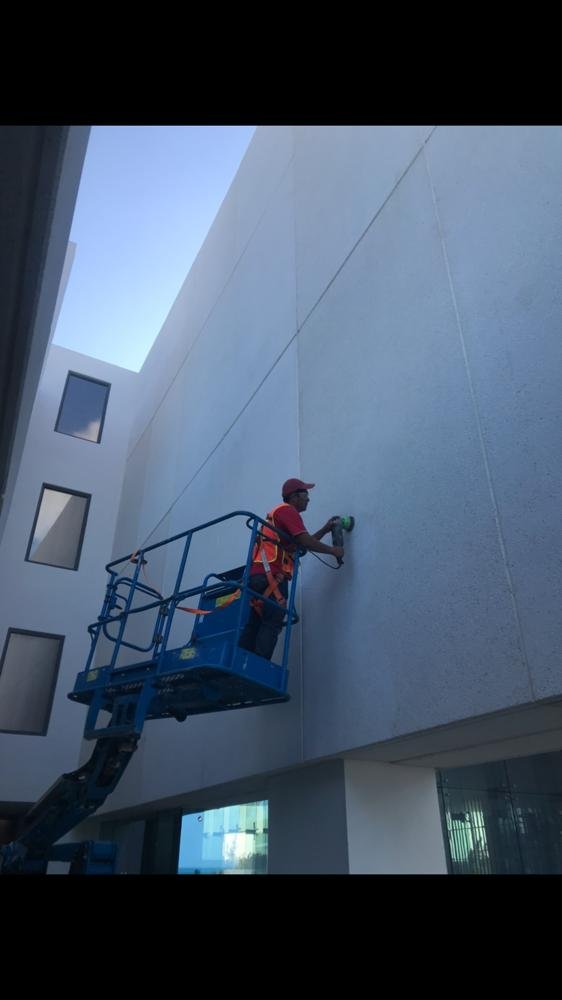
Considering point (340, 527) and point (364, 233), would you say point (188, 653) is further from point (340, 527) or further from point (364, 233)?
point (364, 233)

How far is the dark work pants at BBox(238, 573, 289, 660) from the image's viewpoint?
17.2ft

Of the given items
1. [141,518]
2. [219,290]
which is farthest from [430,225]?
[141,518]

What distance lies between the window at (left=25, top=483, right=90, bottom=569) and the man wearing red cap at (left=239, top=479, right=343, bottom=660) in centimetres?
808

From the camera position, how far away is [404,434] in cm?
494

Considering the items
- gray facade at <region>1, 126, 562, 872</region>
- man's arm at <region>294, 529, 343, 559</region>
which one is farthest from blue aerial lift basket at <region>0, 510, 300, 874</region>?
gray facade at <region>1, 126, 562, 872</region>

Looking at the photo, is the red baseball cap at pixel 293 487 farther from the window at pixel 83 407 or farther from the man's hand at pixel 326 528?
the window at pixel 83 407

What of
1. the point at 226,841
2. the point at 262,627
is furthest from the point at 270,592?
the point at 226,841

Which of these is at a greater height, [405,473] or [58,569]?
[58,569]

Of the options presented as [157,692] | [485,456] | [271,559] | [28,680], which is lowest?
[157,692]

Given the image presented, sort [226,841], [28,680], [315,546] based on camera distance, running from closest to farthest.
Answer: [315,546] < [226,841] < [28,680]

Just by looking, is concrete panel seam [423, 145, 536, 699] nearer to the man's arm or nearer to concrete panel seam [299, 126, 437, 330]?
concrete panel seam [299, 126, 437, 330]

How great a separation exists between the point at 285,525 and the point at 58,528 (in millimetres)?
8768
